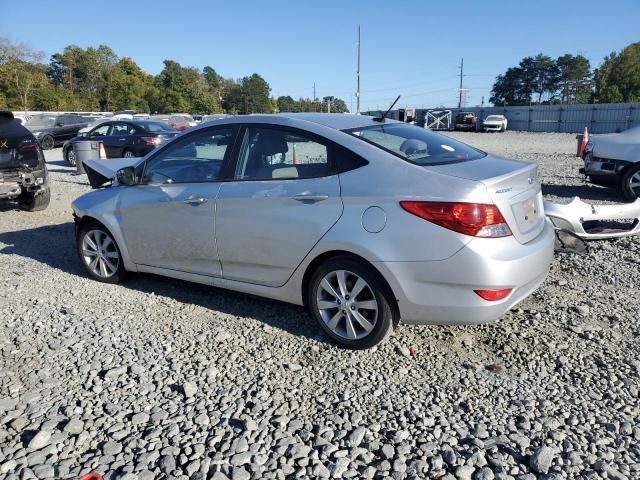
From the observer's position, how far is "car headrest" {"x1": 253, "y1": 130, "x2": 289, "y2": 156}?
406cm

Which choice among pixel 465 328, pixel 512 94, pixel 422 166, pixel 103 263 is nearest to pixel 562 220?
pixel 465 328

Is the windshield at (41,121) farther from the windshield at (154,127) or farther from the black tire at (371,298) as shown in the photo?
the black tire at (371,298)

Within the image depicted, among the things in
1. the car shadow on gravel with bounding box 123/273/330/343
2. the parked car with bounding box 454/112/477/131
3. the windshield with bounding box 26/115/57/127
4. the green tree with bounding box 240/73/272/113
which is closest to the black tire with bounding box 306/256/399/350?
the car shadow on gravel with bounding box 123/273/330/343

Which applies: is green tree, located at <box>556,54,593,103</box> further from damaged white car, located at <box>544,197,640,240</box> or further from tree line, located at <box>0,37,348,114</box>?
damaged white car, located at <box>544,197,640,240</box>

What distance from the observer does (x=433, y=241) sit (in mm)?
3260

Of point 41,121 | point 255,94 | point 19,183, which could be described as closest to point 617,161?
point 19,183

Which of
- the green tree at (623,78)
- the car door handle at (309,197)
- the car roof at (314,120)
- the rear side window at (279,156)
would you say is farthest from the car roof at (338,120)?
the green tree at (623,78)

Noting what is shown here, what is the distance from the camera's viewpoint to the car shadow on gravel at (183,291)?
4.31 metres

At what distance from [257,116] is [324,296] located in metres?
1.62

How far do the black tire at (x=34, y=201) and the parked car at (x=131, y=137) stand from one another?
6.77 m

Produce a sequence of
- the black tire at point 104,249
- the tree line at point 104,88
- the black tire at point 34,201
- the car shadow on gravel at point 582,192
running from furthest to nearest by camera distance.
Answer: the tree line at point 104,88 → the car shadow on gravel at point 582,192 → the black tire at point 34,201 → the black tire at point 104,249

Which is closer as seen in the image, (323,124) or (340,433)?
(340,433)

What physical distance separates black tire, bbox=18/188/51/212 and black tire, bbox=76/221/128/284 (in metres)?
4.11

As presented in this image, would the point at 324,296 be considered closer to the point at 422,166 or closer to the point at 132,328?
the point at 422,166
